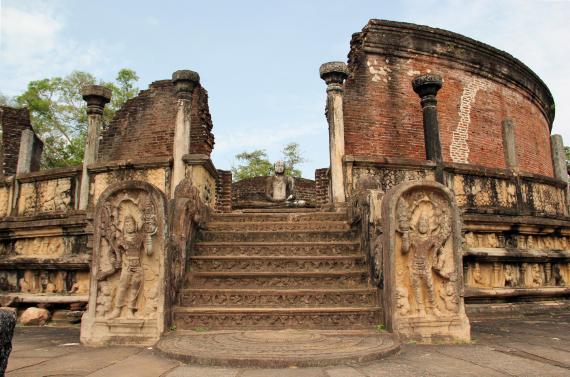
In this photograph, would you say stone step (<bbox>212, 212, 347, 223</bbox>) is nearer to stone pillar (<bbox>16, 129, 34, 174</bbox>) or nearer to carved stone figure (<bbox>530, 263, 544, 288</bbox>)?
carved stone figure (<bbox>530, 263, 544, 288</bbox>)

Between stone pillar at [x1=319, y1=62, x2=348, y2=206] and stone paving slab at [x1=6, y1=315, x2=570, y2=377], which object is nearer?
stone paving slab at [x1=6, y1=315, x2=570, y2=377]

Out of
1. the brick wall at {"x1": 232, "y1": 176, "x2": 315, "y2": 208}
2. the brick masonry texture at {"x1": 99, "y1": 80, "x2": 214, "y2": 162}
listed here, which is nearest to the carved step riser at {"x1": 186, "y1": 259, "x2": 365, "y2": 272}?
the brick masonry texture at {"x1": 99, "y1": 80, "x2": 214, "y2": 162}

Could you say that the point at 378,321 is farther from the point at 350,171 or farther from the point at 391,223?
the point at 350,171

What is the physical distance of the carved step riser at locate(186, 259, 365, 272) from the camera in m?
5.07

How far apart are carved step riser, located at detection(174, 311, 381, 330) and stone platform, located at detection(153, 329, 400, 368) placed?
0.14 m

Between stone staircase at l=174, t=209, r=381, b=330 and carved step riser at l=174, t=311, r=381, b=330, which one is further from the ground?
stone staircase at l=174, t=209, r=381, b=330

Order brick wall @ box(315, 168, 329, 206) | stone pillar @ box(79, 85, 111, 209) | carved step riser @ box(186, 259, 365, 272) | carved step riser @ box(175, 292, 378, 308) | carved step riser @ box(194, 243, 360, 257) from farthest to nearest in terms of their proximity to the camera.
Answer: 1. brick wall @ box(315, 168, 329, 206)
2. stone pillar @ box(79, 85, 111, 209)
3. carved step riser @ box(194, 243, 360, 257)
4. carved step riser @ box(186, 259, 365, 272)
5. carved step riser @ box(175, 292, 378, 308)

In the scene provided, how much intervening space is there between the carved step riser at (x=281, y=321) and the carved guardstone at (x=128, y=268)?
0.38 metres

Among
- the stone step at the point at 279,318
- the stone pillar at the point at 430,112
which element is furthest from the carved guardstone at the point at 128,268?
the stone pillar at the point at 430,112

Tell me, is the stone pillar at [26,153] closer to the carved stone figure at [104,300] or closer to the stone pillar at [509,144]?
the carved stone figure at [104,300]

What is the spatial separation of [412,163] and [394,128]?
15.8 feet

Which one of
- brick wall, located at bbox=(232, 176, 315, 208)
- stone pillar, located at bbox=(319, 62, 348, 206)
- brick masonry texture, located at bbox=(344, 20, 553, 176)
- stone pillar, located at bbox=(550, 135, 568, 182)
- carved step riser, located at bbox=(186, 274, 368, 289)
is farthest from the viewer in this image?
brick wall, located at bbox=(232, 176, 315, 208)

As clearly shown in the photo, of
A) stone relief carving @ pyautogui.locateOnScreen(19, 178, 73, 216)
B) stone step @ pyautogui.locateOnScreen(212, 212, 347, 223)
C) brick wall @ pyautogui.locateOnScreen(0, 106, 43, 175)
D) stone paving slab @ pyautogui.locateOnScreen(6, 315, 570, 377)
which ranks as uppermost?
brick wall @ pyautogui.locateOnScreen(0, 106, 43, 175)

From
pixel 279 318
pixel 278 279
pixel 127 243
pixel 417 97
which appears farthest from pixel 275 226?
pixel 417 97
